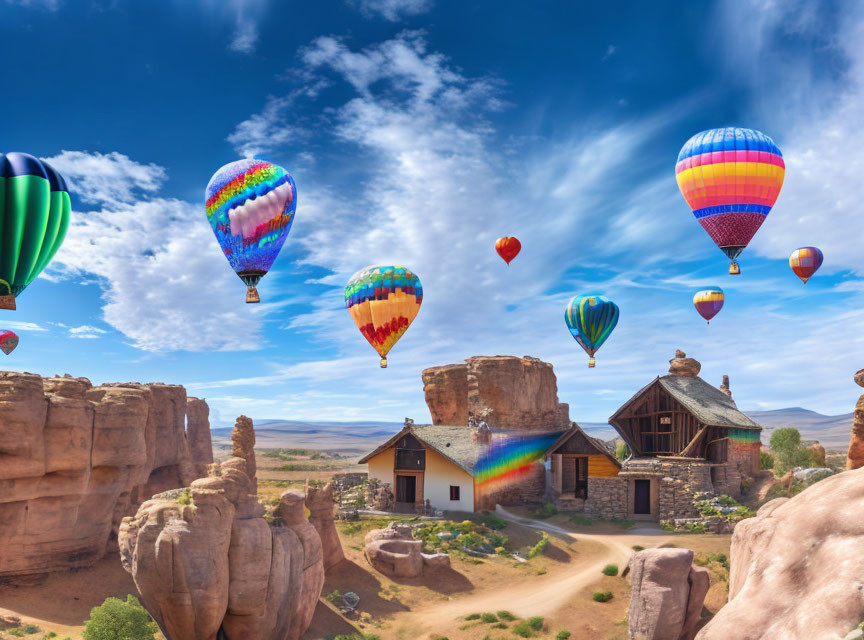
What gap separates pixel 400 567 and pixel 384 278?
630 inches

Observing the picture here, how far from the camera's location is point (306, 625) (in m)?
23.0

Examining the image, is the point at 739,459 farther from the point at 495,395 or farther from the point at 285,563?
the point at 285,563

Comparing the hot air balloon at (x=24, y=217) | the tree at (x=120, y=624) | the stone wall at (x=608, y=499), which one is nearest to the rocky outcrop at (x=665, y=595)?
the tree at (x=120, y=624)

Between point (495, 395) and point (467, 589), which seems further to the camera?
point (495, 395)

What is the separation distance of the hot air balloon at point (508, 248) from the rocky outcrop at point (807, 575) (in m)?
42.0

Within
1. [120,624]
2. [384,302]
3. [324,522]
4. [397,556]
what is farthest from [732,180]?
[120,624]

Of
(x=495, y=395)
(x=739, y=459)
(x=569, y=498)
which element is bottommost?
(x=569, y=498)

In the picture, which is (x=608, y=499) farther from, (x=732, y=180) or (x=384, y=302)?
(x=732, y=180)

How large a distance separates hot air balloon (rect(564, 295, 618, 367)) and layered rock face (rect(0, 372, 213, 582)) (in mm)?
28539

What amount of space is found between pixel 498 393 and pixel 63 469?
40.8m

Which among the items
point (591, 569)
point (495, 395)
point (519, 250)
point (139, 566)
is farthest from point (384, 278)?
point (495, 395)

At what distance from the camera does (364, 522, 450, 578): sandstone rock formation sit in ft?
101

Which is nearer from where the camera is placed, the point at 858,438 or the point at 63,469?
the point at 858,438

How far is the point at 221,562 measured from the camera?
19938 mm
